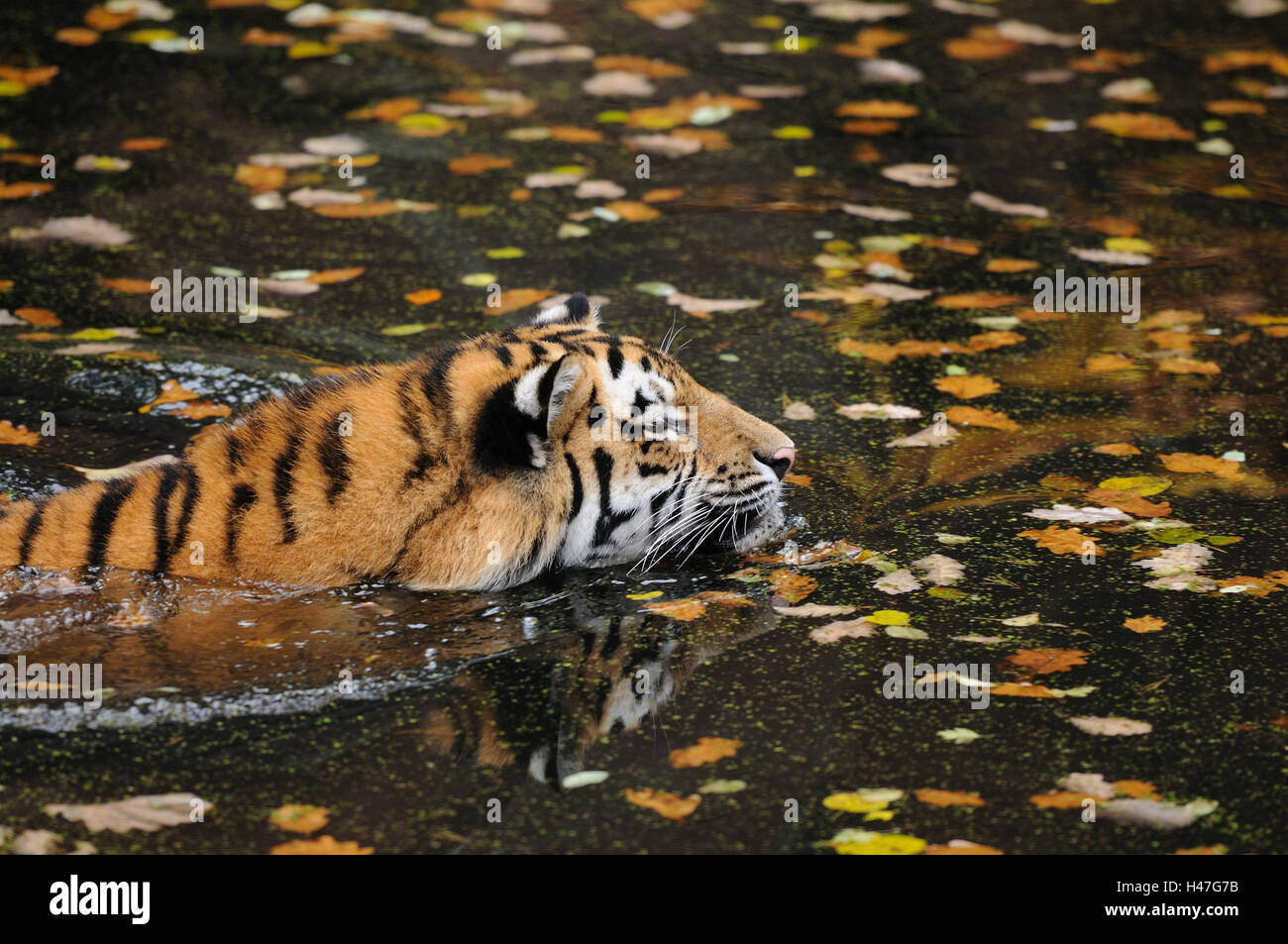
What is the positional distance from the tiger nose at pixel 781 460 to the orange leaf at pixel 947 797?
1.61m

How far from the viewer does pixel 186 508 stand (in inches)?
195

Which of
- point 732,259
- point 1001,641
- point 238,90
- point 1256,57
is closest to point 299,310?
point 732,259

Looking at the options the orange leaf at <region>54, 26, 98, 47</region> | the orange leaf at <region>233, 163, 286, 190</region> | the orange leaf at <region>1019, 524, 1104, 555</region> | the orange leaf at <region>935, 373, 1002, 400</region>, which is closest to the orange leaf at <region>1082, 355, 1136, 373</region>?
the orange leaf at <region>935, 373, 1002, 400</region>

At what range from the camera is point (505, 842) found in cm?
398

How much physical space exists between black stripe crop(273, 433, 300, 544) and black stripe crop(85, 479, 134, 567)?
540 millimetres

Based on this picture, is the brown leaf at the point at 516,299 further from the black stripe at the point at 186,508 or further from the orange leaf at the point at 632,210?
the black stripe at the point at 186,508

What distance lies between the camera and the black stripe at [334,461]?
4891 mm

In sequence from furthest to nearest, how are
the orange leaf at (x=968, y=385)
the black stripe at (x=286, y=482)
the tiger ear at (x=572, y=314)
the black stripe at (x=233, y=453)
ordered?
the orange leaf at (x=968, y=385)
the tiger ear at (x=572, y=314)
the black stripe at (x=233, y=453)
the black stripe at (x=286, y=482)

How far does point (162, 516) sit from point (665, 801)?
1938 mm

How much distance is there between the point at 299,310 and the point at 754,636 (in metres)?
3.82

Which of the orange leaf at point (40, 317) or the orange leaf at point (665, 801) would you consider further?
the orange leaf at point (40, 317)

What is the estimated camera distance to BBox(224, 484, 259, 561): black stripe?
16.0ft

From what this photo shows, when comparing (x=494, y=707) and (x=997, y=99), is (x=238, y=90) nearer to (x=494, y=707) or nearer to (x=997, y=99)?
(x=997, y=99)

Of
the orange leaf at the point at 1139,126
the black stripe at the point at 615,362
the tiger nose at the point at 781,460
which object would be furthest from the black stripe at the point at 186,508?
the orange leaf at the point at 1139,126
